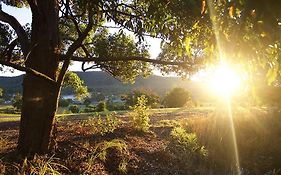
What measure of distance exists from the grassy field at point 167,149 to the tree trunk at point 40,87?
39 cm

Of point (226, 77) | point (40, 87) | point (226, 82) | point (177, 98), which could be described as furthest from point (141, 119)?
point (177, 98)

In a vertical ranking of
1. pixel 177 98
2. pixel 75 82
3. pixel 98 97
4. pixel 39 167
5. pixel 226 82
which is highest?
pixel 226 82

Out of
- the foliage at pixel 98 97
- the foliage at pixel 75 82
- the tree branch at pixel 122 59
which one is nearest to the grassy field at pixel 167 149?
the foliage at pixel 75 82

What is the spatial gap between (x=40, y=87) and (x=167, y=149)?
4.16m

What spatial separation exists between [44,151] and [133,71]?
3.96 meters

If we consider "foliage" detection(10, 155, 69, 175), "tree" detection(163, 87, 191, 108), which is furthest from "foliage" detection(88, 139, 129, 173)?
"tree" detection(163, 87, 191, 108)

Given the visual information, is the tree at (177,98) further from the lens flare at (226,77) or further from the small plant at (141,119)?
the lens flare at (226,77)

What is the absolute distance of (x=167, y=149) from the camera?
10062mm

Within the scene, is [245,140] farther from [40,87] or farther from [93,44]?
[40,87]

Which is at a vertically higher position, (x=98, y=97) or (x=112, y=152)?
(x=112, y=152)

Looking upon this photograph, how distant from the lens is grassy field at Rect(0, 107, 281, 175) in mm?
7469

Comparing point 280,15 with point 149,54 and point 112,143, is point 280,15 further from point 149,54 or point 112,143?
point 149,54

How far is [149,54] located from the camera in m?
10.6

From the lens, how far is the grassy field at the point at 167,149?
747 cm
